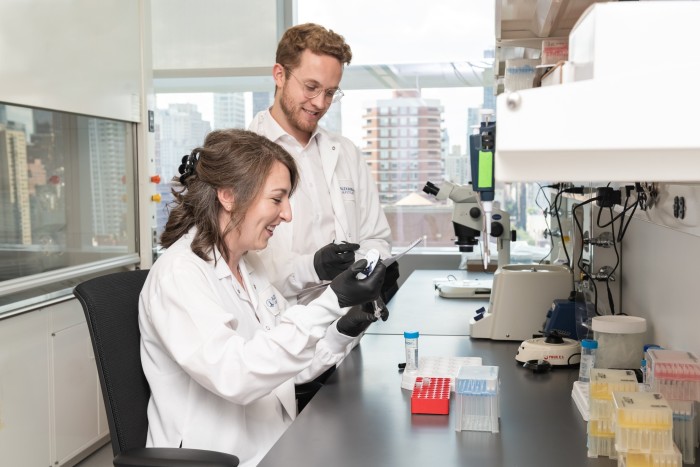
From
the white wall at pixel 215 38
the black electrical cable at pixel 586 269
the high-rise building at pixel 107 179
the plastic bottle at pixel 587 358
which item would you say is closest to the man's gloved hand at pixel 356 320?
the plastic bottle at pixel 587 358

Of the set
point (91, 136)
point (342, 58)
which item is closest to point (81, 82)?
point (91, 136)

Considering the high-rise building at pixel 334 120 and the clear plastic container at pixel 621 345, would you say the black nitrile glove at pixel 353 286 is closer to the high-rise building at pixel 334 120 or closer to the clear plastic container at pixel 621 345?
the clear plastic container at pixel 621 345

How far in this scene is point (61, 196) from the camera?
3252 mm

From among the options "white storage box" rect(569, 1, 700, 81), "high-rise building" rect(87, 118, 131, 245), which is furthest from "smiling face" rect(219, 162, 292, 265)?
"high-rise building" rect(87, 118, 131, 245)

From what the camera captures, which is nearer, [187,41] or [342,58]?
[342,58]

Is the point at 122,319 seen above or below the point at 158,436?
above

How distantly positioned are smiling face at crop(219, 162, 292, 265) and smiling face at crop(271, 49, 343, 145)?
0.63 meters

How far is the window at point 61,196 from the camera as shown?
2.86m

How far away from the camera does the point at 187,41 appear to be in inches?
180

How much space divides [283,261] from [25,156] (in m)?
1.33

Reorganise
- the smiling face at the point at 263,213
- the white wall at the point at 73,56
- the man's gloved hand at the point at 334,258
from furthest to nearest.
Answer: the white wall at the point at 73,56
the man's gloved hand at the point at 334,258
the smiling face at the point at 263,213

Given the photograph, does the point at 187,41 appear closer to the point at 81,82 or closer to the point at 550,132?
the point at 81,82

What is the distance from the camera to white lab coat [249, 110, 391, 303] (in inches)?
90.4

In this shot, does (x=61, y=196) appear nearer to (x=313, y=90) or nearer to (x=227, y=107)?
(x=313, y=90)
